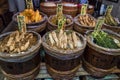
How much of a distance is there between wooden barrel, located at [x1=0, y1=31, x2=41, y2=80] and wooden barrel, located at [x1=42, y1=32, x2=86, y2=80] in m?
0.14

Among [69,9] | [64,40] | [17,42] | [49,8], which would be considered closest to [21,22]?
[17,42]

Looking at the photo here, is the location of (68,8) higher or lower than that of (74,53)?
higher

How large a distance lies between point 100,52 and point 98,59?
0.11 m

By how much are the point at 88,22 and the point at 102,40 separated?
0.50 metres

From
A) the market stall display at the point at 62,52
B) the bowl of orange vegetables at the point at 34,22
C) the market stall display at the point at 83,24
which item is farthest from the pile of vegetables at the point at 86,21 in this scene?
the bowl of orange vegetables at the point at 34,22

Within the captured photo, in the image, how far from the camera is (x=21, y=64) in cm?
148

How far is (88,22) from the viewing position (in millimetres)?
2104

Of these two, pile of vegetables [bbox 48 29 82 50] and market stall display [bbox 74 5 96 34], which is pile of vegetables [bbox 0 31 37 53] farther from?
market stall display [bbox 74 5 96 34]

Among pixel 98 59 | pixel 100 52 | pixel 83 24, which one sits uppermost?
pixel 83 24

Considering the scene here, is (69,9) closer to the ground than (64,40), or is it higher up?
higher up

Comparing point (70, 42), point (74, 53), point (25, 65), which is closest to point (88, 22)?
point (70, 42)

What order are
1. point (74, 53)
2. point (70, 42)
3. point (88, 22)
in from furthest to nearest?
point (88, 22) → point (70, 42) → point (74, 53)

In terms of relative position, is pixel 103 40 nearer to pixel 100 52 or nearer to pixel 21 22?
pixel 100 52

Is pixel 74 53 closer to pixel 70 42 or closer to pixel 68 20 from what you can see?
pixel 70 42
